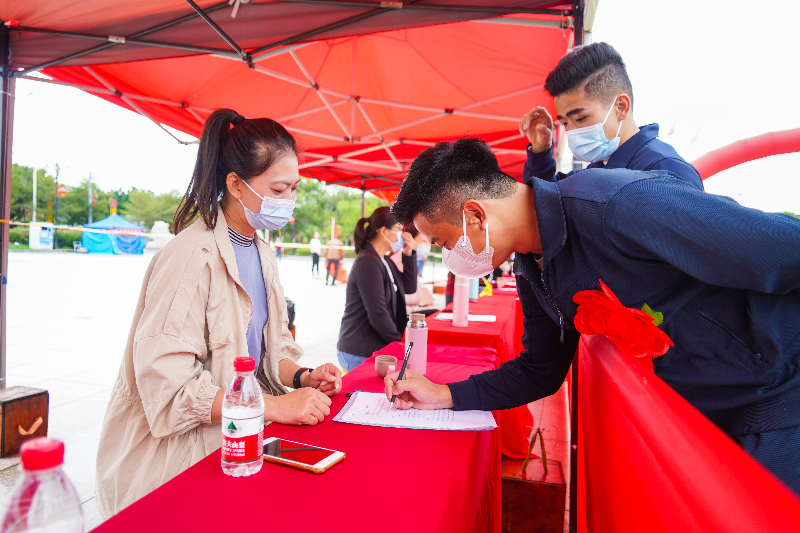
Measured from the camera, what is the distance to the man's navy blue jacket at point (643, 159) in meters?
1.63

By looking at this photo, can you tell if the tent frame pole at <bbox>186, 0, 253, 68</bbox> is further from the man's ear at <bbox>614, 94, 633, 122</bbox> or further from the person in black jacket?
the man's ear at <bbox>614, 94, 633, 122</bbox>

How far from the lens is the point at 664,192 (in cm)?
87

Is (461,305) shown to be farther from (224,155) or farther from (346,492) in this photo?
(346,492)

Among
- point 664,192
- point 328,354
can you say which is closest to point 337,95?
point 328,354

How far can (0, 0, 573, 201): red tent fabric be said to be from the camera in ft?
9.53

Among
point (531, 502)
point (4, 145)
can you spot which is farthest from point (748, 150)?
point (4, 145)

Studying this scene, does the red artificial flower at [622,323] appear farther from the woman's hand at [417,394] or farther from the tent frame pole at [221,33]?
the tent frame pole at [221,33]

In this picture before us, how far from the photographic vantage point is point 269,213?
1.66 metres

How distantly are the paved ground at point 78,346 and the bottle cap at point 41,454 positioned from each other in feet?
0.05

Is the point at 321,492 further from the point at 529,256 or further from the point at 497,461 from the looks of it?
the point at 497,461

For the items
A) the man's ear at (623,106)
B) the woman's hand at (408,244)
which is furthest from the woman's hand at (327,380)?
the woman's hand at (408,244)

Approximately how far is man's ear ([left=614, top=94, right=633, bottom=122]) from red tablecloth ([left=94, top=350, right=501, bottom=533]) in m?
1.53

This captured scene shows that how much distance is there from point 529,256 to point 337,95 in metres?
4.56

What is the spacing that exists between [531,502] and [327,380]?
3.94 feet
